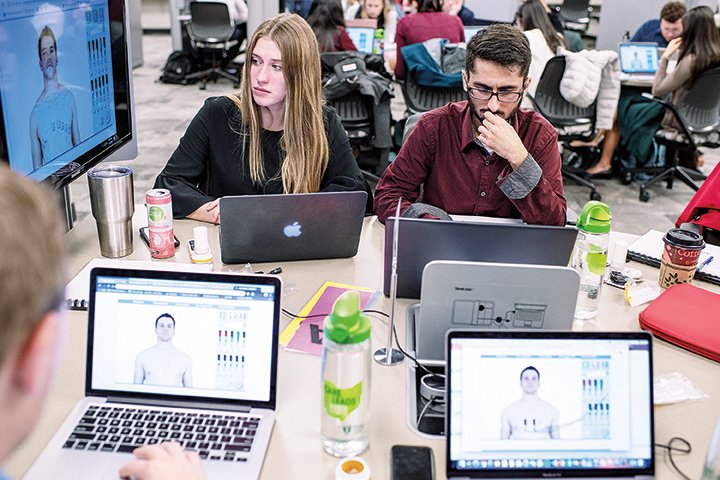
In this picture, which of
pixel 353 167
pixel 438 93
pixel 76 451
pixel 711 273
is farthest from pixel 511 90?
pixel 438 93

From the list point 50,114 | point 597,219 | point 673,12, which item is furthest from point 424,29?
point 50,114

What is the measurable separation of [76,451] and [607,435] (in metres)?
0.82

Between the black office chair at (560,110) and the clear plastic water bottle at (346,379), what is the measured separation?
3431mm

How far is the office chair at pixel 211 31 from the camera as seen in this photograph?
6859 millimetres

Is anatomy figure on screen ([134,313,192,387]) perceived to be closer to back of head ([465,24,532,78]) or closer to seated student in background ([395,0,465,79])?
back of head ([465,24,532,78])

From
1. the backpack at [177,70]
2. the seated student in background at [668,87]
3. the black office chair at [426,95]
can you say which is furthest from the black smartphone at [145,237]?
the backpack at [177,70]

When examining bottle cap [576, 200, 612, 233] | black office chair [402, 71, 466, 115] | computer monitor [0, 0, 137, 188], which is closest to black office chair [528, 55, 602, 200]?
black office chair [402, 71, 466, 115]

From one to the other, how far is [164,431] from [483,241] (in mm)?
710

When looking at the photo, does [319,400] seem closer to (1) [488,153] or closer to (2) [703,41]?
(1) [488,153]

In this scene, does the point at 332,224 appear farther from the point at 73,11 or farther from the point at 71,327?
the point at 73,11

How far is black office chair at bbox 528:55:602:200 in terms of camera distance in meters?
4.11

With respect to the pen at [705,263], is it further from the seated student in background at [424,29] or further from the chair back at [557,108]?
the seated student in background at [424,29]

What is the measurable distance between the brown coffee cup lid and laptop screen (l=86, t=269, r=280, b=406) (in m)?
1.06

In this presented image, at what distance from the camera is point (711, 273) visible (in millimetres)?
1722
